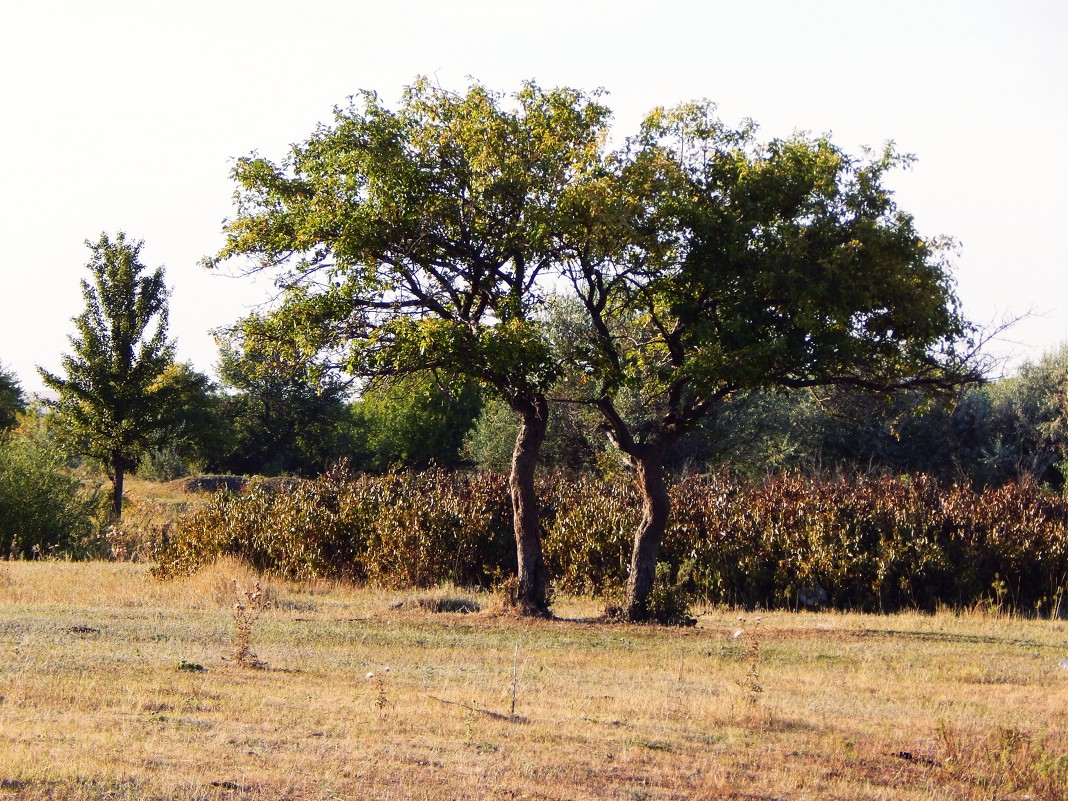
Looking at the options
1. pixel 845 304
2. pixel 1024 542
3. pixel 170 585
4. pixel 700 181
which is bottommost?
pixel 170 585

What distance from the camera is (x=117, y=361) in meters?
33.1

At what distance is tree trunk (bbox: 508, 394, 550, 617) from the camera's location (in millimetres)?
14656

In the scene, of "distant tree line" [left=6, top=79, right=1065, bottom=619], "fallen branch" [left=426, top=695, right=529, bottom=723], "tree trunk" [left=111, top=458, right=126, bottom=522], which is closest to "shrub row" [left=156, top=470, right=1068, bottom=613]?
"distant tree line" [left=6, top=79, right=1065, bottom=619]

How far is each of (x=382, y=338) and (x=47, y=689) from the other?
20.4 feet

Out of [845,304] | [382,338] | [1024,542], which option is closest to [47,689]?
[382,338]

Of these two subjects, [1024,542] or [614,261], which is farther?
[1024,542]

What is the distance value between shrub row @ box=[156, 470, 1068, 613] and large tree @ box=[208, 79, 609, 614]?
4945mm

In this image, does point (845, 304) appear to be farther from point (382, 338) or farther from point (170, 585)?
point (170, 585)

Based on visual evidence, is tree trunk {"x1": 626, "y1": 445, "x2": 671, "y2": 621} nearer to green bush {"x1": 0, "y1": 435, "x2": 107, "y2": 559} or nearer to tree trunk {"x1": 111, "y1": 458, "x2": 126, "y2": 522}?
green bush {"x1": 0, "y1": 435, "x2": 107, "y2": 559}

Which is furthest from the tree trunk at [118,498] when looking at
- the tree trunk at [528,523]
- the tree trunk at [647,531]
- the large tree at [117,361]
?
the tree trunk at [647,531]

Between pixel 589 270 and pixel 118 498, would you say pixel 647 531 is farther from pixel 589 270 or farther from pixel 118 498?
pixel 118 498

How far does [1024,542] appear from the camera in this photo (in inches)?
706

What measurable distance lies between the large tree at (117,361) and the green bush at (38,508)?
19.4ft

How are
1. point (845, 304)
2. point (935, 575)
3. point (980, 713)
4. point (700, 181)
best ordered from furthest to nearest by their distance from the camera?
point (935, 575)
point (700, 181)
point (845, 304)
point (980, 713)
